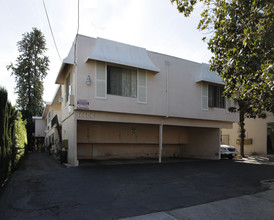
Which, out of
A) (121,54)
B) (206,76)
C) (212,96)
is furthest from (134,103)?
(212,96)

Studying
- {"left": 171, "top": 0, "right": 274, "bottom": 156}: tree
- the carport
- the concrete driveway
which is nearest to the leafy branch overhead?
{"left": 171, "top": 0, "right": 274, "bottom": 156}: tree

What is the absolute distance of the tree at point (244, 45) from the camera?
18.6 ft

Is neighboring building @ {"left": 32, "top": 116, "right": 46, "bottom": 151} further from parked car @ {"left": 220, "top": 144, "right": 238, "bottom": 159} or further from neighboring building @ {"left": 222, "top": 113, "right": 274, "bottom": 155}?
neighboring building @ {"left": 222, "top": 113, "right": 274, "bottom": 155}

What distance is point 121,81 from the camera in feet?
41.6

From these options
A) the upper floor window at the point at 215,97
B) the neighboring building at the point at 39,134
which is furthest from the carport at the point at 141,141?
the neighboring building at the point at 39,134

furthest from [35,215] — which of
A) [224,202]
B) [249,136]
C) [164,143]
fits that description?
[249,136]

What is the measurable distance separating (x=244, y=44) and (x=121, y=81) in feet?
26.4

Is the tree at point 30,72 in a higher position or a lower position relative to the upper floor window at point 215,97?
higher

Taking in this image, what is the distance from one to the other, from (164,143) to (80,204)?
13.1 m

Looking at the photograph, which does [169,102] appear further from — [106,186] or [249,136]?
[249,136]

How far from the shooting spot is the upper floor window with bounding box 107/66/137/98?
12.3 metres

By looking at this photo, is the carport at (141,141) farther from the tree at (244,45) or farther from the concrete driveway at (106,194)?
the tree at (244,45)

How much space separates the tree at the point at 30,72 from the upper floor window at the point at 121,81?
23.0 meters

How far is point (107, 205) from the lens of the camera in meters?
5.33
